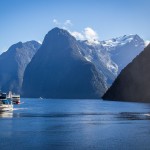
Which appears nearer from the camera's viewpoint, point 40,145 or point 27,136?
point 40,145

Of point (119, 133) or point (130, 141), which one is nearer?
point (130, 141)

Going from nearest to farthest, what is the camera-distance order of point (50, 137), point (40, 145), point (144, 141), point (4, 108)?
point (40, 145)
point (144, 141)
point (50, 137)
point (4, 108)

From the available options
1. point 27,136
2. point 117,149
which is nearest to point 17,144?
point 27,136

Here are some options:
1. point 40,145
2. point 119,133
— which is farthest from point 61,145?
point 119,133

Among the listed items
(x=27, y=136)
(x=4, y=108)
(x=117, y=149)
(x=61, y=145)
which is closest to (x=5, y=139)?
(x=27, y=136)

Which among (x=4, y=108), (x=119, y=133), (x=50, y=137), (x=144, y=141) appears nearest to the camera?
(x=144, y=141)

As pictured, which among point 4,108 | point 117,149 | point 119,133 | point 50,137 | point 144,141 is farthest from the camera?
point 4,108

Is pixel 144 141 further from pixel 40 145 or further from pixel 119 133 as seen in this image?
pixel 40 145

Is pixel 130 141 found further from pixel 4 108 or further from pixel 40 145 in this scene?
pixel 4 108

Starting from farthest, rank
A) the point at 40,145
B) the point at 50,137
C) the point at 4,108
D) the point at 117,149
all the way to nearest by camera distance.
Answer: the point at 4,108 < the point at 50,137 < the point at 40,145 < the point at 117,149
